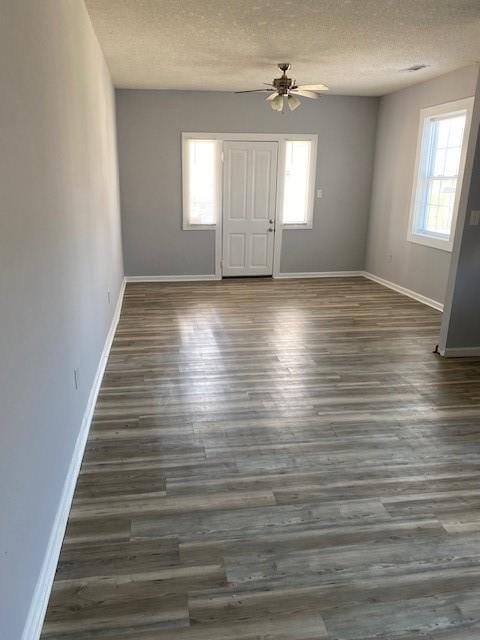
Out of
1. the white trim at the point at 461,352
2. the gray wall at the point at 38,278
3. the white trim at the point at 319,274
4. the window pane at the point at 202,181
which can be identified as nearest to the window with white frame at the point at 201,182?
the window pane at the point at 202,181

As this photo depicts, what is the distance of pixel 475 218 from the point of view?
4145 millimetres

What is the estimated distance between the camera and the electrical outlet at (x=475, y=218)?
412 cm

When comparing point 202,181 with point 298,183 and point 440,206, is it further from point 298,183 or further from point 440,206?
point 440,206

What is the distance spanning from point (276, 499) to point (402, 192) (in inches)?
225

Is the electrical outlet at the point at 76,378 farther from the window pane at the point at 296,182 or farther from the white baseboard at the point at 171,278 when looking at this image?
the window pane at the point at 296,182

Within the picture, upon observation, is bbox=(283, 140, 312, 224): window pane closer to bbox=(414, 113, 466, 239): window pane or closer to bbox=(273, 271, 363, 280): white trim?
bbox=(273, 271, 363, 280): white trim

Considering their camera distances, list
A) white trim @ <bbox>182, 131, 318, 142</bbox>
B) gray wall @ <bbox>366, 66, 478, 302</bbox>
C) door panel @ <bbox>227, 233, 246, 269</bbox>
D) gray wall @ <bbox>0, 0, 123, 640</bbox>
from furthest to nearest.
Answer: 1. door panel @ <bbox>227, 233, 246, 269</bbox>
2. white trim @ <bbox>182, 131, 318, 142</bbox>
3. gray wall @ <bbox>366, 66, 478, 302</bbox>
4. gray wall @ <bbox>0, 0, 123, 640</bbox>

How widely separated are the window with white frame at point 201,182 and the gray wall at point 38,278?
13.4 ft

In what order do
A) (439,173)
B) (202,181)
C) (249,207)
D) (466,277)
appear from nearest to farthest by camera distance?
(466,277)
(439,173)
(202,181)
(249,207)

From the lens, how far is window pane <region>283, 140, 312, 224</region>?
7688 millimetres

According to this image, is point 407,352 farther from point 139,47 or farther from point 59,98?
point 139,47

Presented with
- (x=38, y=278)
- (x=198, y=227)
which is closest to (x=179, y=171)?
(x=198, y=227)

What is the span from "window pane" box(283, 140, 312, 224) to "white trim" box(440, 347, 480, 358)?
4.01 m

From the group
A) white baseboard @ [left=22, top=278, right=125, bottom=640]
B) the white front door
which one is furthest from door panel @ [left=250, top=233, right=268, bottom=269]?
white baseboard @ [left=22, top=278, right=125, bottom=640]
